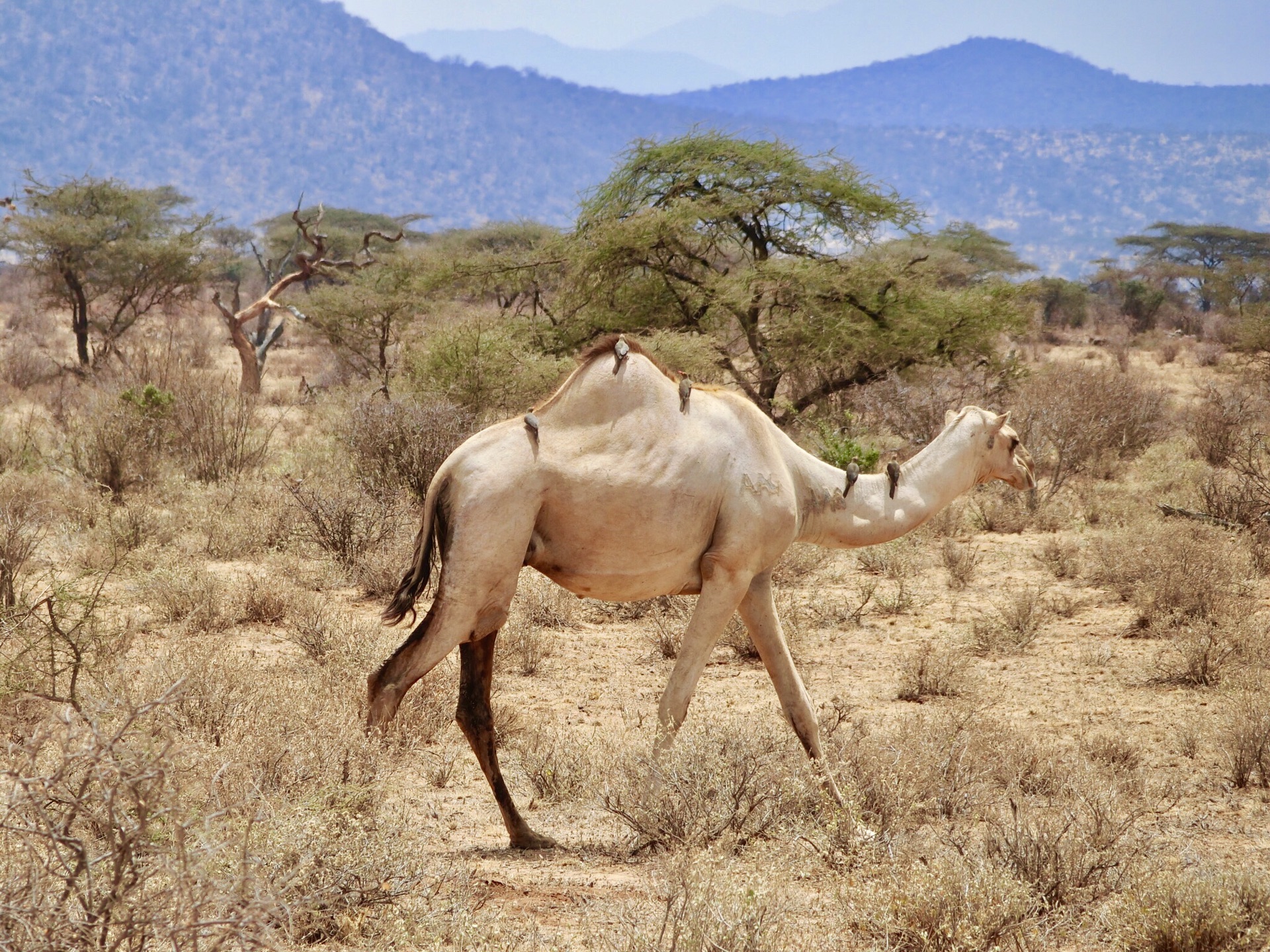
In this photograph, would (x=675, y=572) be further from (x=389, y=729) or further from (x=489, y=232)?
(x=489, y=232)

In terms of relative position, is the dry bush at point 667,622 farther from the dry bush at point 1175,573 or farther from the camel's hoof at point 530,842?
the dry bush at point 1175,573

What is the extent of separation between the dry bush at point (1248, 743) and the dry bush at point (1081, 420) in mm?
6985

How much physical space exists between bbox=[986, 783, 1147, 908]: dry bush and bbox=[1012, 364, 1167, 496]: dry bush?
341 inches

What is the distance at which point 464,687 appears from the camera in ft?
15.7

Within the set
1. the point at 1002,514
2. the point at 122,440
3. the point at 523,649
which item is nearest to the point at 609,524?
the point at 523,649

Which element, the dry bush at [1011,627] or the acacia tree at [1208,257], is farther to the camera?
the acacia tree at [1208,257]

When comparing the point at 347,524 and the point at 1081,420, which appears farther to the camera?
the point at 1081,420

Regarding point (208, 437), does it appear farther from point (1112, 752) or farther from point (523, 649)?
point (1112, 752)

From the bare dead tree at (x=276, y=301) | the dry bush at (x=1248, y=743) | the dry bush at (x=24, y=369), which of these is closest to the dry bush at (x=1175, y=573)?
the dry bush at (x=1248, y=743)

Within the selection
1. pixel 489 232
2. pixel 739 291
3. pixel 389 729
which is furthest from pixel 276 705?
pixel 489 232

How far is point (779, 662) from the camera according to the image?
5.15 m

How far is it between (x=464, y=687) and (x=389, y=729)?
1105mm

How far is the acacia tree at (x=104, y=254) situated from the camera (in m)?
24.4

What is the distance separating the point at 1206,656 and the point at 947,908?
433 cm
